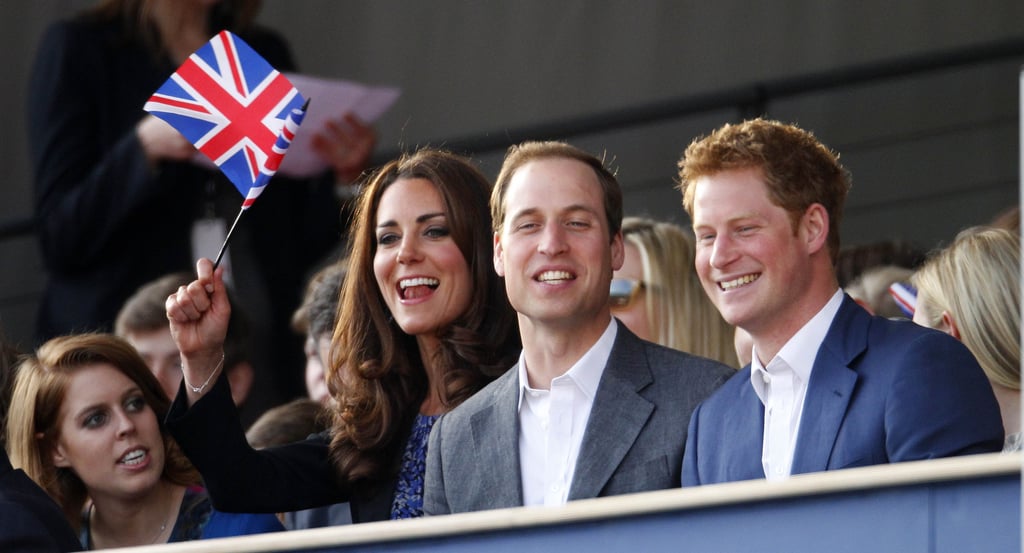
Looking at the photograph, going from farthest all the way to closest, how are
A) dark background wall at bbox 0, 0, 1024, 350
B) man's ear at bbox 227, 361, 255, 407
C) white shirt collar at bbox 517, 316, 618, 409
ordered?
dark background wall at bbox 0, 0, 1024, 350 → man's ear at bbox 227, 361, 255, 407 → white shirt collar at bbox 517, 316, 618, 409

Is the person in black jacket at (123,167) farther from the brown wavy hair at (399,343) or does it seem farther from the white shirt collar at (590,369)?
the white shirt collar at (590,369)

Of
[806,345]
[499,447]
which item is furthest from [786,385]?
[499,447]

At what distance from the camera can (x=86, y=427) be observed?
420 centimetres

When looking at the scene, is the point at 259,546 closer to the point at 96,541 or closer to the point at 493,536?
the point at 493,536

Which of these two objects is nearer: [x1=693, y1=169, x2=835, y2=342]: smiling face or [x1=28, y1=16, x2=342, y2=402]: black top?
[x1=693, y1=169, x2=835, y2=342]: smiling face

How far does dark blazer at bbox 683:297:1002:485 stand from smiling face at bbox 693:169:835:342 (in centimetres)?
8

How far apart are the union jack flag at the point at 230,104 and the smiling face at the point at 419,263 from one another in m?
0.28

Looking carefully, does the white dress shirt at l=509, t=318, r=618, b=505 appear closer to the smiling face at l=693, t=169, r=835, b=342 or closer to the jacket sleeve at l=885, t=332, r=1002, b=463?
the smiling face at l=693, t=169, r=835, b=342

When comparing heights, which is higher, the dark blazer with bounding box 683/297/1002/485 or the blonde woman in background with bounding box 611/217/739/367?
the blonde woman in background with bounding box 611/217/739/367

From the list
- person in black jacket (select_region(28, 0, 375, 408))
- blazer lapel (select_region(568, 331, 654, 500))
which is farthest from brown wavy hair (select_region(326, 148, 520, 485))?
person in black jacket (select_region(28, 0, 375, 408))

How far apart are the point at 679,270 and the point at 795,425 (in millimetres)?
1225

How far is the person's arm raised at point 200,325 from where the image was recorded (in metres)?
3.57

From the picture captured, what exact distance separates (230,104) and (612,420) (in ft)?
3.44

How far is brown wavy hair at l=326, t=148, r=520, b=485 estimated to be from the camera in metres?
3.76
